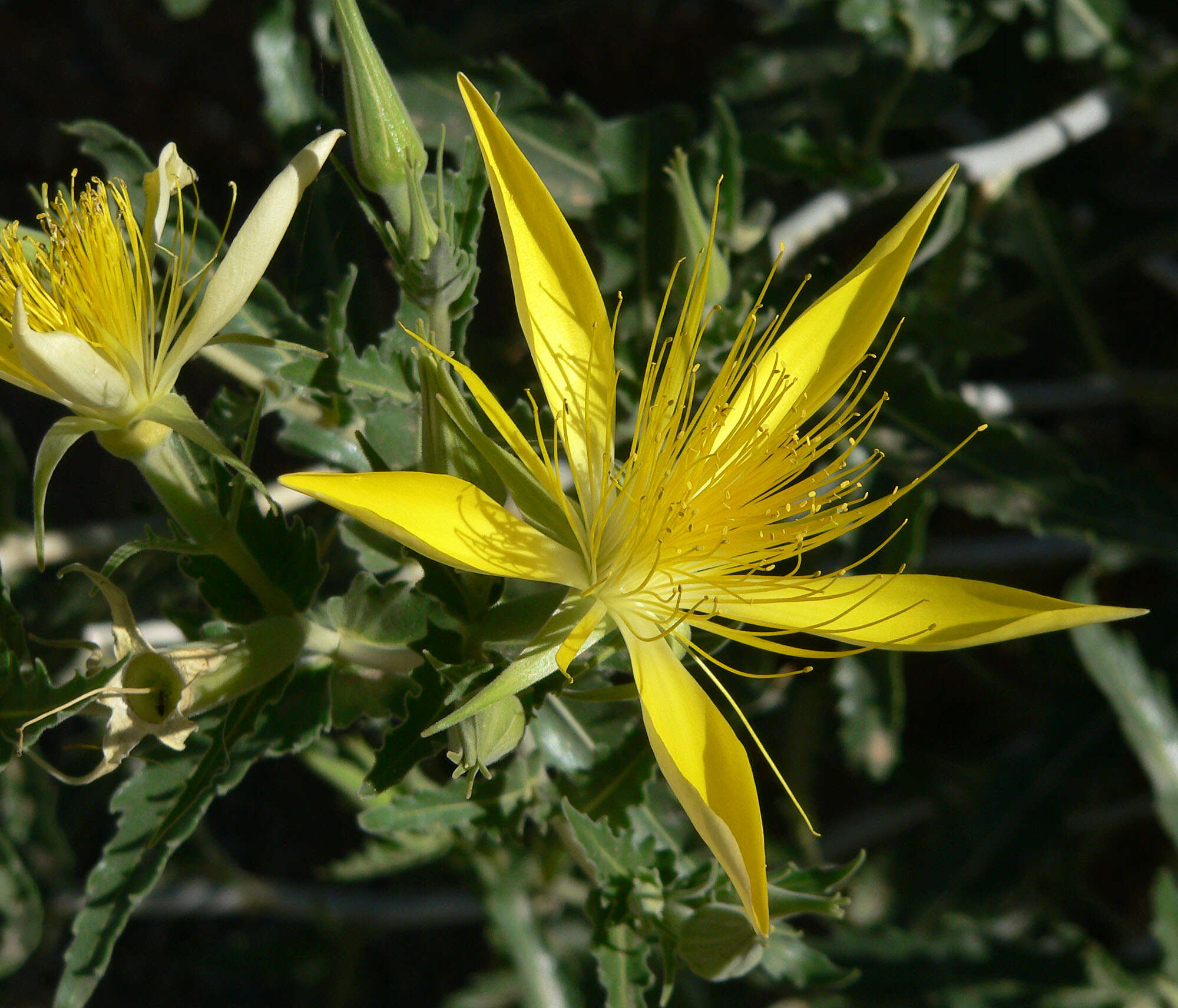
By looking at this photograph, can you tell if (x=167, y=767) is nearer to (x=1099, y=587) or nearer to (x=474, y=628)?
(x=474, y=628)

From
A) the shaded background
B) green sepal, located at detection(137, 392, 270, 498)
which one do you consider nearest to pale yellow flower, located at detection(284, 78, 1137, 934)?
green sepal, located at detection(137, 392, 270, 498)

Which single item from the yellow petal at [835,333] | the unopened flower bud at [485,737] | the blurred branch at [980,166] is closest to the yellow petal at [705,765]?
the unopened flower bud at [485,737]

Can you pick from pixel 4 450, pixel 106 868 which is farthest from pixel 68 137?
pixel 106 868

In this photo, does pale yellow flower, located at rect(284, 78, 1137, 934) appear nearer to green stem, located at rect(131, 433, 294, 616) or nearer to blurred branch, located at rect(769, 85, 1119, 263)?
green stem, located at rect(131, 433, 294, 616)

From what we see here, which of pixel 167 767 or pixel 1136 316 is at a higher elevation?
pixel 167 767

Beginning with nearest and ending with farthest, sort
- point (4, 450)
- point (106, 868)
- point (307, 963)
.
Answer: point (106, 868), point (4, 450), point (307, 963)

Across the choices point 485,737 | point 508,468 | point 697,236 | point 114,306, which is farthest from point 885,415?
point 114,306

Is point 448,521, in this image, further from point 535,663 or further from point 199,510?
point 199,510

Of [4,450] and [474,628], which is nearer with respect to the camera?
[474,628]
